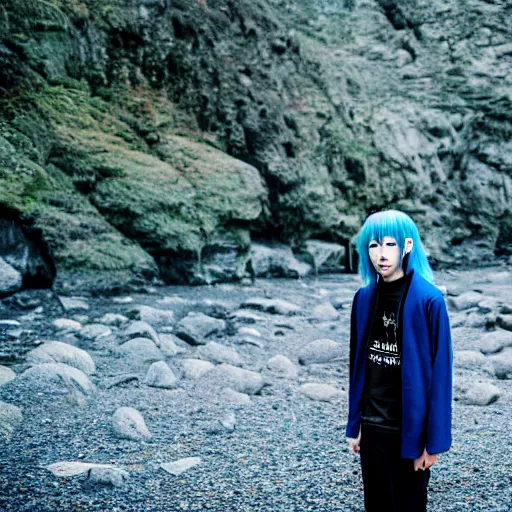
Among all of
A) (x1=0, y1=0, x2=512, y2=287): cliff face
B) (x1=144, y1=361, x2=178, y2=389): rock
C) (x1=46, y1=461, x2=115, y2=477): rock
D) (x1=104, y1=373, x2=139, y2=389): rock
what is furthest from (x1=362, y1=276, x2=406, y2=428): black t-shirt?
(x1=0, y1=0, x2=512, y2=287): cliff face

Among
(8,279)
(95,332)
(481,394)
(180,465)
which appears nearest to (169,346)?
(95,332)

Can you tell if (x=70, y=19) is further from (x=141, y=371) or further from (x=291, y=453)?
(x=291, y=453)

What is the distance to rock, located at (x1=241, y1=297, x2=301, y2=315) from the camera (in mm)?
6645

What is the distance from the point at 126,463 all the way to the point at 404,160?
10903 mm

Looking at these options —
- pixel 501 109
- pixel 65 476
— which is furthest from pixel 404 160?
pixel 65 476

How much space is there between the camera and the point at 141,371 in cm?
422

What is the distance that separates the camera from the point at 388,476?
171 centimetres

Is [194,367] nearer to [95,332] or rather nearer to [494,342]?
[95,332]

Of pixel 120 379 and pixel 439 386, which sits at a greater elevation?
pixel 439 386

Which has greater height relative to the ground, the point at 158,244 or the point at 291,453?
the point at 158,244

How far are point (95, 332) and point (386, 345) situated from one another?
12.8 feet

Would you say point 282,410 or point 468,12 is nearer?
point 282,410

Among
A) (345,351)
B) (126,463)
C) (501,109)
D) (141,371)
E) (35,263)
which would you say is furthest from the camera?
(501,109)

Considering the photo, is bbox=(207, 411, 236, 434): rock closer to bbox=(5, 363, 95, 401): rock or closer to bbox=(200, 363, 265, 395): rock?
bbox=(200, 363, 265, 395): rock
